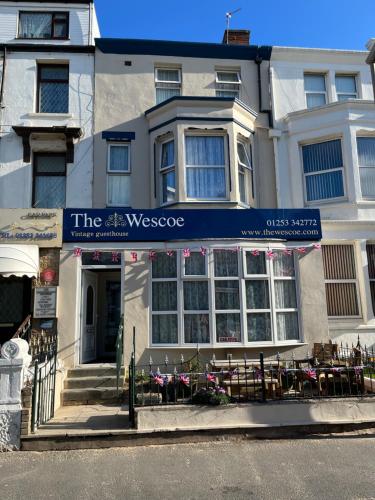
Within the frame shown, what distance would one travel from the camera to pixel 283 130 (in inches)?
519

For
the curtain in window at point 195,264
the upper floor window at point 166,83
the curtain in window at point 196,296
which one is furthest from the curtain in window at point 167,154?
the curtain in window at point 196,296

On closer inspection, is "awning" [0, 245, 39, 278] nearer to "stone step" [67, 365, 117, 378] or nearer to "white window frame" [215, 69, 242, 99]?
"stone step" [67, 365, 117, 378]

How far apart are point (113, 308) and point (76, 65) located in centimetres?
730

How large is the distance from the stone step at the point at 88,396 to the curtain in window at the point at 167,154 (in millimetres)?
6343

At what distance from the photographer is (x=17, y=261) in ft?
32.3

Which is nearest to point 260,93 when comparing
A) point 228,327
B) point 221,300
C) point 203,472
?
point 221,300

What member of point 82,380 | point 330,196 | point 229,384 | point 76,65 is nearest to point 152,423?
point 229,384

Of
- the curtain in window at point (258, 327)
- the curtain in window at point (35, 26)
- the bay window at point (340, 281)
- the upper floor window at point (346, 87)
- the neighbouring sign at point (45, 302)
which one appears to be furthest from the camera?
the upper floor window at point (346, 87)

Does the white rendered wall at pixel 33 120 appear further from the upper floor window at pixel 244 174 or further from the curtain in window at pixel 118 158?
the upper floor window at pixel 244 174

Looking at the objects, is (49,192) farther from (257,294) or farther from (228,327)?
(257,294)

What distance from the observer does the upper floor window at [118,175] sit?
1241cm

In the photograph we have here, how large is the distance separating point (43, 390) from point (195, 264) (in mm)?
4720

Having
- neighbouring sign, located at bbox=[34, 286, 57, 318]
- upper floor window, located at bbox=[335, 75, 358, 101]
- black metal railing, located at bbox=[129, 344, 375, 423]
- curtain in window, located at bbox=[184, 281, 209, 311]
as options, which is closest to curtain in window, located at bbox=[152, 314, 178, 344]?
curtain in window, located at bbox=[184, 281, 209, 311]

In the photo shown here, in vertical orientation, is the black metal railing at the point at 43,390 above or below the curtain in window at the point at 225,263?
below
